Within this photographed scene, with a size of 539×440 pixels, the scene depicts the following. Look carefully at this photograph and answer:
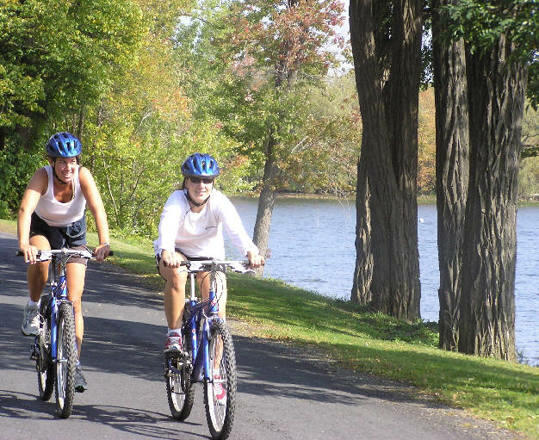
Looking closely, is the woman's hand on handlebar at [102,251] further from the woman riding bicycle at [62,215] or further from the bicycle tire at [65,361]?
the bicycle tire at [65,361]

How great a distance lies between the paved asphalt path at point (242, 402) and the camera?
22.8 feet

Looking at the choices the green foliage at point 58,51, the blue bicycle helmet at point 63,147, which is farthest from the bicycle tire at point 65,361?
the green foliage at point 58,51

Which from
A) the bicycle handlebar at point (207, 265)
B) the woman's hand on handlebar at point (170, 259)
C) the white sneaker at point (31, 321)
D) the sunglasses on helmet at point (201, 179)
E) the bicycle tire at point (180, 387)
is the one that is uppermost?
the sunglasses on helmet at point (201, 179)

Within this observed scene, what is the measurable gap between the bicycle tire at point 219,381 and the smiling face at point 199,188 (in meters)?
0.89

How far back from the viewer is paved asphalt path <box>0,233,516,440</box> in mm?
6941

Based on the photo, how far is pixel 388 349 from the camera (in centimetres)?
1291

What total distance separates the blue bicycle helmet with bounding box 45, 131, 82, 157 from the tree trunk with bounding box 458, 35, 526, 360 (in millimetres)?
7866

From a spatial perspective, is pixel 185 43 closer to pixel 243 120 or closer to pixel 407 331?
pixel 243 120

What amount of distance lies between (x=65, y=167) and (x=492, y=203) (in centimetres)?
819

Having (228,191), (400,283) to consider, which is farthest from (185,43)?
(400,283)

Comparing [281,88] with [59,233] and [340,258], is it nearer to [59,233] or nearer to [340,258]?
[340,258]

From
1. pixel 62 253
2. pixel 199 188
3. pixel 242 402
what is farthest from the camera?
pixel 242 402

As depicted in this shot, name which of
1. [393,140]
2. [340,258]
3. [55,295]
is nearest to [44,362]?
[55,295]

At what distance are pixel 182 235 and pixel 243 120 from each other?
93.4 ft
